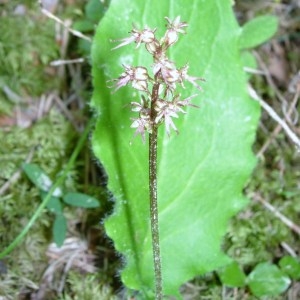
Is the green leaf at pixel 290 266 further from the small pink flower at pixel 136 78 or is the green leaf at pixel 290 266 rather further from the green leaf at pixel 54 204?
the small pink flower at pixel 136 78

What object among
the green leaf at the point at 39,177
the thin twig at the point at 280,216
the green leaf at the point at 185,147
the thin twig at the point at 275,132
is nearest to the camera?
the green leaf at the point at 185,147

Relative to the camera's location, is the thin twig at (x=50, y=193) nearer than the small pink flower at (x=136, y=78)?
No

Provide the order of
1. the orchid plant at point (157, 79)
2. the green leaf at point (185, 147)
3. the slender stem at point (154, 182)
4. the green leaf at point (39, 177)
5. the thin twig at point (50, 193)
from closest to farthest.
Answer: the orchid plant at point (157, 79), the slender stem at point (154, 182), the green leaf at point (185, 147), the thin twig at point (50, 193), the green leaf at point (39, 177)

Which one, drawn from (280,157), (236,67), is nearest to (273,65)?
(280,157)

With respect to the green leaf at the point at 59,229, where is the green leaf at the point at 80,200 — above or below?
above

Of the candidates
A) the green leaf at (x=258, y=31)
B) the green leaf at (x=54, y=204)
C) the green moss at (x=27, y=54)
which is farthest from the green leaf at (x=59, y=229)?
the green leaf at (x=258, y=31)

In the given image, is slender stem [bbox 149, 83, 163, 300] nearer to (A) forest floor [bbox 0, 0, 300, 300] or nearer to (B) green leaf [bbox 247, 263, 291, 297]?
(A) forest floor [bbox 0, 0, 300, 300]

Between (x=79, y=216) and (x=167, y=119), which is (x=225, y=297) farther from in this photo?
(x=167, y=119)
